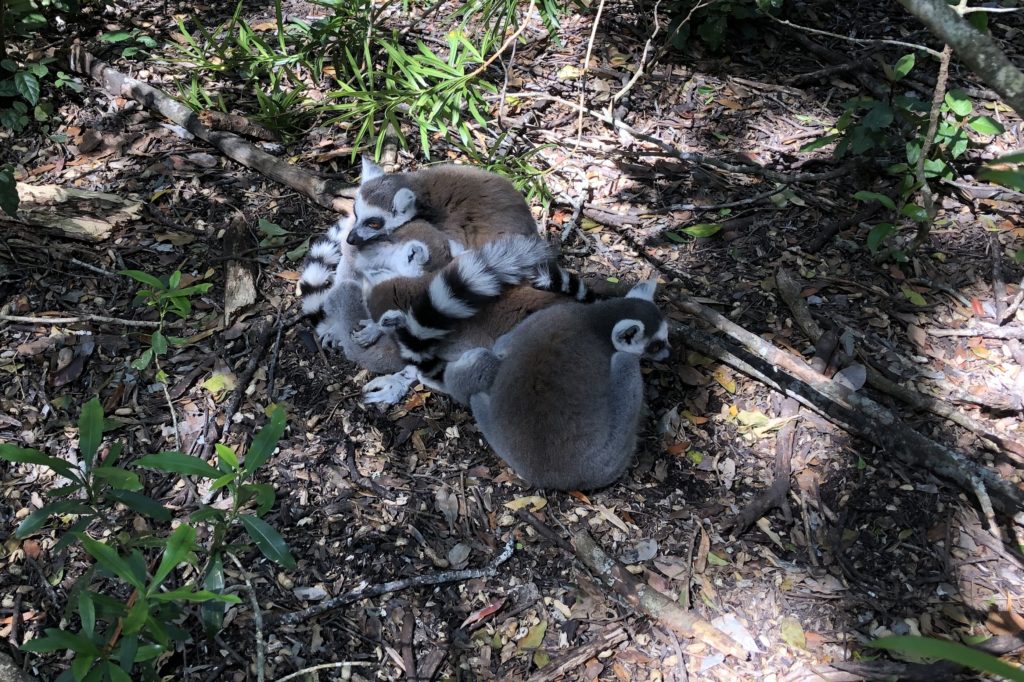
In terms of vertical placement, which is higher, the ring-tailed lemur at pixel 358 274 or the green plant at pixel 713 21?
the green plant at pixel 713 21

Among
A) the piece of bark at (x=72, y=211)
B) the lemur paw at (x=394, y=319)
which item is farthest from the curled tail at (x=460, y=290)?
the piece of bark at (x=72, y=211)

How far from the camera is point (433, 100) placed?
4.80 meters

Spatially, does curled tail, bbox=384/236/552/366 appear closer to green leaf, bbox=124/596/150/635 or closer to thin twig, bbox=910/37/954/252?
green leaf, bbox=124/596/150/635

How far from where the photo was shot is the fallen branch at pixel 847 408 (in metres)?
3.10

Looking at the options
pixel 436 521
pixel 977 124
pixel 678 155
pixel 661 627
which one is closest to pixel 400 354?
pixel 436 521

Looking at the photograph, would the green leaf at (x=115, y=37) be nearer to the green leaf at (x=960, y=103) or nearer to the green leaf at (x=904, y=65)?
the green leaf at (x=904, y=65)

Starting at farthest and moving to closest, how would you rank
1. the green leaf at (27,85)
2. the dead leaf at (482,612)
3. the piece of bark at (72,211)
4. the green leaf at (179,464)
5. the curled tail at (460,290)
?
the green leaf at (27,85), the piece of bark at (72,211), the curled tail at (460,290), the dead leaf at (482,612), the green leaf at (179,464)

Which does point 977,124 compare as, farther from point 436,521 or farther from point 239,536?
point 239,536

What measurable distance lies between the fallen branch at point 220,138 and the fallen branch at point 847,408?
229 centimetres

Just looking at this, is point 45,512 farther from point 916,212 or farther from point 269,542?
point 916,212

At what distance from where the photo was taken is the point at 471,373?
3.43 m

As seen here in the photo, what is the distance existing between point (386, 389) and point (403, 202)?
1087mm

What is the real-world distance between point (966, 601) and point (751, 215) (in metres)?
2.44

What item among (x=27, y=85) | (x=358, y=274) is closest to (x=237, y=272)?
(x=358, y=274)
